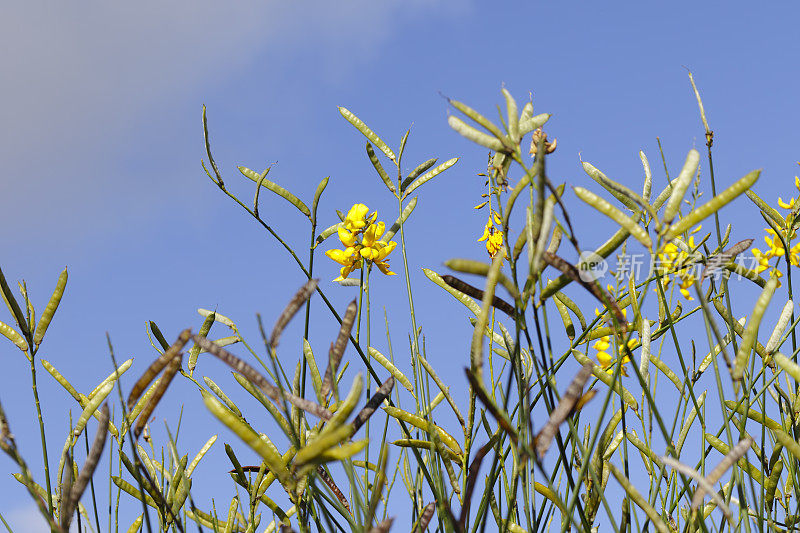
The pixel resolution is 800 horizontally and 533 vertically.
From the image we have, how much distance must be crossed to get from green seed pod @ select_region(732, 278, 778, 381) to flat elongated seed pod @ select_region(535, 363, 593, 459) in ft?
0.77

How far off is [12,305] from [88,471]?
345mm

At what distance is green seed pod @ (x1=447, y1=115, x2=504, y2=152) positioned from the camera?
29.3 inches

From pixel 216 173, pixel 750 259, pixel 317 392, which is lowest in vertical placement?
pixel 317 392

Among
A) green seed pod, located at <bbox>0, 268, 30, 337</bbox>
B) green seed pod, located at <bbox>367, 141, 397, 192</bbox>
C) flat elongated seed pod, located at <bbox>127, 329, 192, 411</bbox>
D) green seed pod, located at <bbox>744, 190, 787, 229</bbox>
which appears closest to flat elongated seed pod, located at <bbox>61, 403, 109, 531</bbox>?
flat elongated seed pod, located at <bbox>127, 329, 192, 411</bbox>

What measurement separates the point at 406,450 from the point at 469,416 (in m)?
0.40

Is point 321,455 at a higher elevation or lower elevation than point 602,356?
lower

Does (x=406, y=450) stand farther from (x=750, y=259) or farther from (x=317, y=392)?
(x=750, y=259)

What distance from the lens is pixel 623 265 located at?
1064 mm

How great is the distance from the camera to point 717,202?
Answer: 73cm

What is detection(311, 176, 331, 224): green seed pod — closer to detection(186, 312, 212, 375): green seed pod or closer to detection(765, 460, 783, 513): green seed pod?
detection(186, 312, 212, 375): green seed pod

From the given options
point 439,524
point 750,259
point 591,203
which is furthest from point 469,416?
point 750,259

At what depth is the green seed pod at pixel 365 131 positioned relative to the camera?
1480 millimetres

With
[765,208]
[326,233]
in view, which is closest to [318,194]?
[326,233]

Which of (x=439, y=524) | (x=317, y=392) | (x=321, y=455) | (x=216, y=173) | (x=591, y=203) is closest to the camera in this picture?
(x=321, y=455)
